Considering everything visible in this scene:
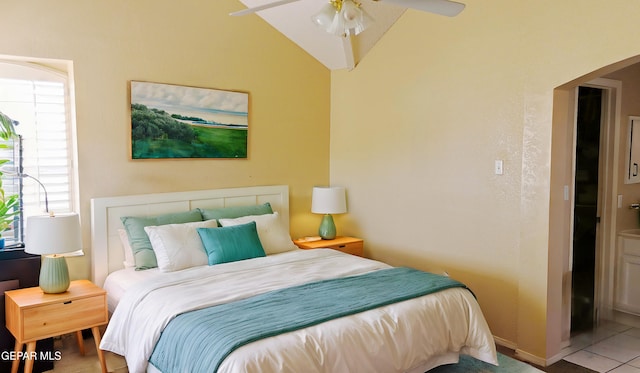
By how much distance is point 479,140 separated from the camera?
Result: 3.86 m

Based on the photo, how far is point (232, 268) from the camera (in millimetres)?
3480

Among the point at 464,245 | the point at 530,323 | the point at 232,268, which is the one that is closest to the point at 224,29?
the point at 232,268

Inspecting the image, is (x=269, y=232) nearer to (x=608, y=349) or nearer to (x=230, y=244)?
(x=230, y=244)

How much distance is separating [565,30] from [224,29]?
277cm

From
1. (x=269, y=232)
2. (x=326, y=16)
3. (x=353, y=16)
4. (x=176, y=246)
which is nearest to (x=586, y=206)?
(x=269, y=232)

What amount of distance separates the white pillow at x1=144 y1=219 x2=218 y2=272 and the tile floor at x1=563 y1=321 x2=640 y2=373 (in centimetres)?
287

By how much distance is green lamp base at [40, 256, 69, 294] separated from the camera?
3127mm

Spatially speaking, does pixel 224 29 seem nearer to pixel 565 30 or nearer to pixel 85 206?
pixel 85 206

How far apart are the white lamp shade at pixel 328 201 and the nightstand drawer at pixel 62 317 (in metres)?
2.30

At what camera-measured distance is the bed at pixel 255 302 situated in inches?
94.3

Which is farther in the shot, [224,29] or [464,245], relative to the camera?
[224,29]

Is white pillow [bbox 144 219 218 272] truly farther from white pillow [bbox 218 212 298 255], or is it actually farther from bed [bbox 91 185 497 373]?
white pillow [bbox 218 212 298 255]

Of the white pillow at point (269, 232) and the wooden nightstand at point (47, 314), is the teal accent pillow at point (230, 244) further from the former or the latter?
the wooden nightstand at point (47, 314)

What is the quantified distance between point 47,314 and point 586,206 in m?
4.36
